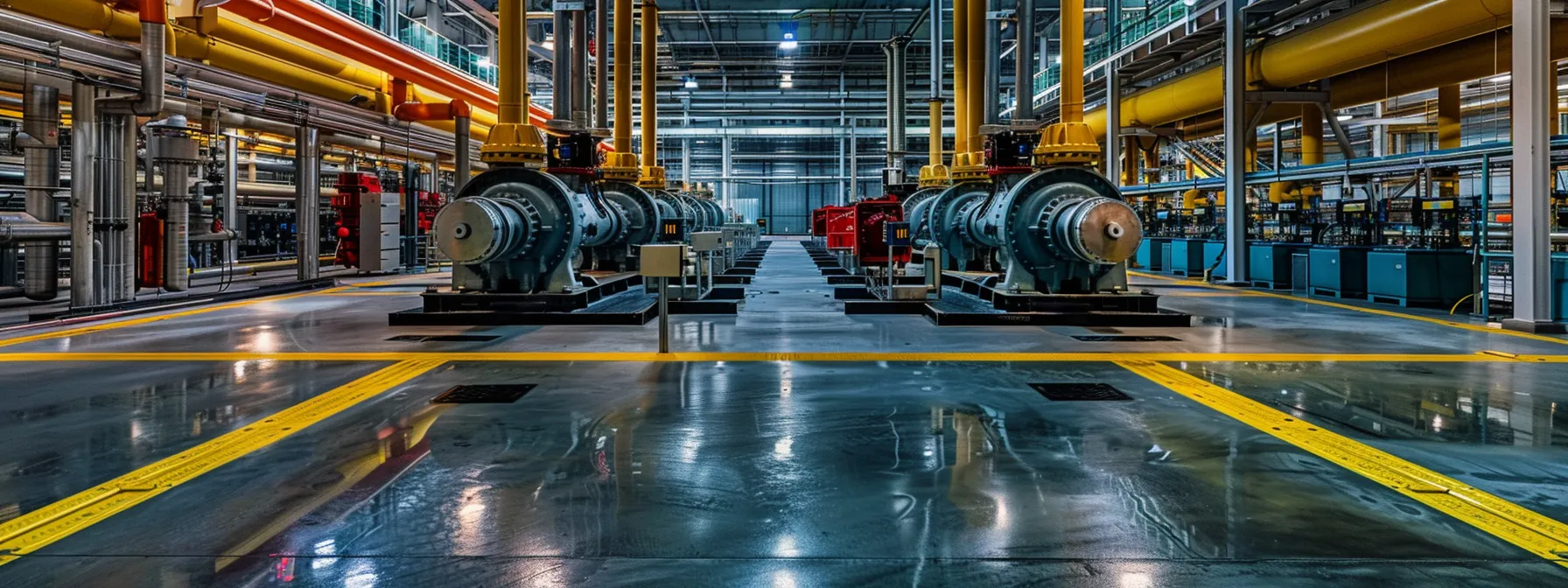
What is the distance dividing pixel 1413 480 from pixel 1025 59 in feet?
34.0

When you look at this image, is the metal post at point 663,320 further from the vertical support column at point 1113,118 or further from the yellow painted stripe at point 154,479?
the vertical support column at point 1113,118

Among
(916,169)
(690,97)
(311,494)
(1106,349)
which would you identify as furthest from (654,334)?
(916,169)

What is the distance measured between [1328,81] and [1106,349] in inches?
441

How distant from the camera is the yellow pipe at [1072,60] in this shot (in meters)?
10.5

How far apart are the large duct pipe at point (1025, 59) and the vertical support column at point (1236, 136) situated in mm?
3796

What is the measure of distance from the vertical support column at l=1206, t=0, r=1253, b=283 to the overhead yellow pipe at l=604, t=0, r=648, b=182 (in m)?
10.2

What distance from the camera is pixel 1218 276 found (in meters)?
16.0

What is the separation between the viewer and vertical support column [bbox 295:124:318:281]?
14.4 m

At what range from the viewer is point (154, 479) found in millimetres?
3527

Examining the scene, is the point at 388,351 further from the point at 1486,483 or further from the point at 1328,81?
the point at 1328,81

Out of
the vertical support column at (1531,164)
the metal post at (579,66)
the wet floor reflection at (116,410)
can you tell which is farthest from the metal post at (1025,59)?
the wet floor reflection at (116,410)

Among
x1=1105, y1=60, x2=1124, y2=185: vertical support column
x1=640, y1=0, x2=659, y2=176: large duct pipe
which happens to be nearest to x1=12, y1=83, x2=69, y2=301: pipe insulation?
x1=640, y1=0, x2=659, y2=176: large duct pipe

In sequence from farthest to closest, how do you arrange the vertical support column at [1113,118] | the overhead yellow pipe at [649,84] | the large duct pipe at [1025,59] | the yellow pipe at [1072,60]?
the overhead yellow pipe at [649,84]
the vertical support column at [1113,118]
the large duct pipe at [1025,59]
the yellow pipe at [1072,60]

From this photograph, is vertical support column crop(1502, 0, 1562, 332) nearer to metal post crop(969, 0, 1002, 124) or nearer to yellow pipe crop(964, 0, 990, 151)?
metal post crop(969, 0, 1002, 124)
